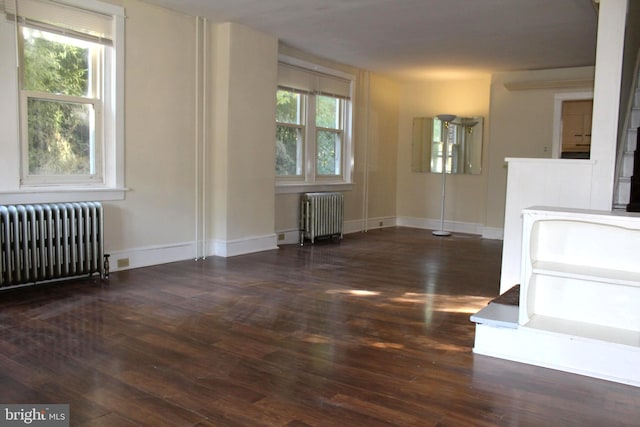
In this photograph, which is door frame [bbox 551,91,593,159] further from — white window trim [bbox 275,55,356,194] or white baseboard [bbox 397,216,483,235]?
white window trim [bbox 275,55,356,194]

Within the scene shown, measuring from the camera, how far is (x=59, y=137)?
487 cm

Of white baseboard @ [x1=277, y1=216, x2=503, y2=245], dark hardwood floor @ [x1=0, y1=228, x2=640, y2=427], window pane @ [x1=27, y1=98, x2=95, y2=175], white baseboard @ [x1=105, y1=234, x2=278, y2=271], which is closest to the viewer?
dark hardwood floor @ [x1=0, y1=228, x2=640, y2=427]

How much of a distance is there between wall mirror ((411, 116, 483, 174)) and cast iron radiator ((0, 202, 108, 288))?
6.18 m

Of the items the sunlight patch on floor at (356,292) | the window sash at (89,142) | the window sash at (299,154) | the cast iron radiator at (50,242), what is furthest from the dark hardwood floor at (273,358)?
the window sash at (299,154)

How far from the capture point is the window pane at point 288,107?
7.26 m

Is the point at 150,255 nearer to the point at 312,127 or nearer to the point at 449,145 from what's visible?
the point at 312,127

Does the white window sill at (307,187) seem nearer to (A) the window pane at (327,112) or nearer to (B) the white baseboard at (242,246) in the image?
(B) the white baseboard at (242,246)

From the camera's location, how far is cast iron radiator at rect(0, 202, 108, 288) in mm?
4258

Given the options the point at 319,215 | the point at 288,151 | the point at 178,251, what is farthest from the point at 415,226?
the point at 178,251

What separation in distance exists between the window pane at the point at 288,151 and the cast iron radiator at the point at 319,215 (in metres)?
0.42

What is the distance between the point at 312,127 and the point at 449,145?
275 centimetres

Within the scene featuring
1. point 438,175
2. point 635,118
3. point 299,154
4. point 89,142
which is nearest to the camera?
point 635,118

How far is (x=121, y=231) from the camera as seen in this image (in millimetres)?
5312

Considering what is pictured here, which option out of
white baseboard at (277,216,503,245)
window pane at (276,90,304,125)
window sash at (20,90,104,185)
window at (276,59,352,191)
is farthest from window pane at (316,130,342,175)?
window sash at (20,90,104,185)
